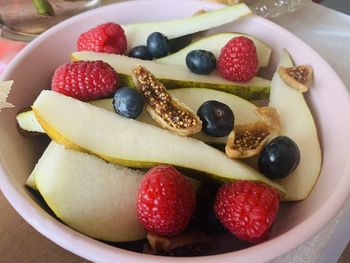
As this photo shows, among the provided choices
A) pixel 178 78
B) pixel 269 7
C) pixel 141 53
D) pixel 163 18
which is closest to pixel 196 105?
pixel 178 78

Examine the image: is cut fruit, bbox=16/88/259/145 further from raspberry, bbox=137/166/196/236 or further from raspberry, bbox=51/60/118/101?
raspberry, bbox=137/166/196/236

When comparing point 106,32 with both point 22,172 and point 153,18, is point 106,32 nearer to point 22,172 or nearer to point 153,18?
point 153,18

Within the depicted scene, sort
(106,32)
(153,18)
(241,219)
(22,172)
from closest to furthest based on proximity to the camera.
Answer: (241,219) < (22,172) < (106,32) < (153,18)

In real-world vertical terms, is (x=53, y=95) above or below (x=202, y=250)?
above

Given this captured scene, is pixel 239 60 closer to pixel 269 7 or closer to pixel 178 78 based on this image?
pixel 178 78

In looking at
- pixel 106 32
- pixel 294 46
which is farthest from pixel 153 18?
pixel 294 46

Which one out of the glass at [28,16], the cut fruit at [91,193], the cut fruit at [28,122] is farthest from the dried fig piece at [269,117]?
the glass at [28,16]

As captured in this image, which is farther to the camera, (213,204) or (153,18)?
(153,18)
